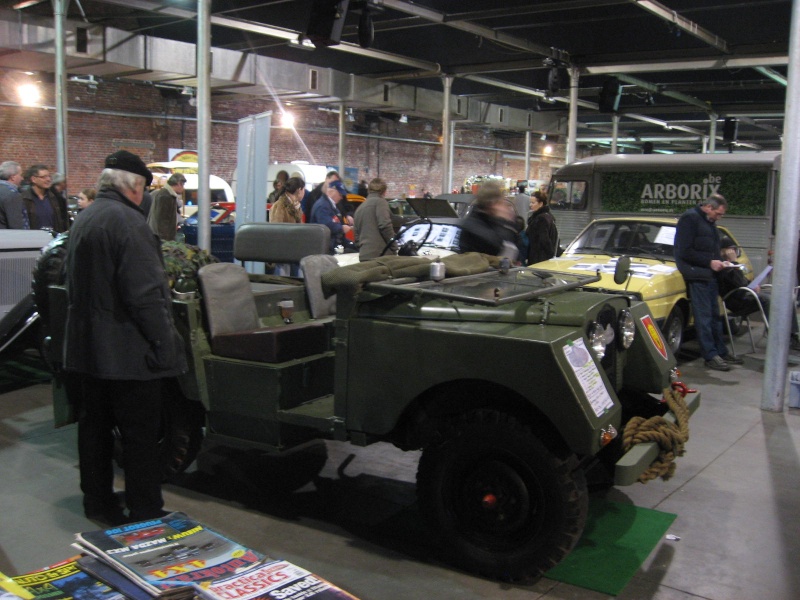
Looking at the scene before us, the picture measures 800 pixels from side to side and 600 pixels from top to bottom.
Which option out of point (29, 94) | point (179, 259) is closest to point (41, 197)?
point (179, 259)

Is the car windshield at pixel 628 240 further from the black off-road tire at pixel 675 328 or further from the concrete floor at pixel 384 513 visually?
the concrete floor at pixel 384 513

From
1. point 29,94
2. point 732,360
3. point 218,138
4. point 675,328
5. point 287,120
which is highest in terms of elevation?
point 287,120

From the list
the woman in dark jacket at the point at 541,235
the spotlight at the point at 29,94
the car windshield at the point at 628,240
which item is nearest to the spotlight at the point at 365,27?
the woman in dark jacket at the point at 541,235

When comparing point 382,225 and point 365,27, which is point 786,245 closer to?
point 382,225

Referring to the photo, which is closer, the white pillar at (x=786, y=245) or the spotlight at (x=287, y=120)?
the white pillar at (x=786, y=245)

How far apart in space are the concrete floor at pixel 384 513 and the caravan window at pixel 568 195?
752cm

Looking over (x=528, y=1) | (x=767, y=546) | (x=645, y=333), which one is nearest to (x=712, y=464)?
(x=767, y=546)

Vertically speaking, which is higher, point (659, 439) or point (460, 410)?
point (460, 410)

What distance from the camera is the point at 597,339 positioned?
143 inches

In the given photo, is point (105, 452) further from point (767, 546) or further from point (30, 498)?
point (767, 546)

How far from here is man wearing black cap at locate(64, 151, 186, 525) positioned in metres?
3.66

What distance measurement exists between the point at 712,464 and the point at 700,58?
1244cm

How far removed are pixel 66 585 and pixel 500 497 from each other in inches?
78.2

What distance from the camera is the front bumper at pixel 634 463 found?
3459 millimetres
